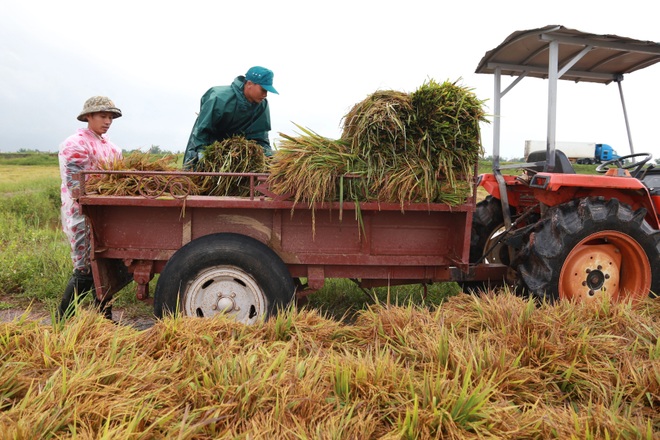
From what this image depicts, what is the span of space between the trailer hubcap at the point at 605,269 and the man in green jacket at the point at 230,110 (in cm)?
289

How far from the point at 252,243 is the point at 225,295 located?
1.44ft

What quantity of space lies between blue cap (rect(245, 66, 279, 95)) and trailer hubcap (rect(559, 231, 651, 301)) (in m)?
2.98

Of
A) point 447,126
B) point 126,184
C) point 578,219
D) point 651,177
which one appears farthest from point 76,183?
point 651,177

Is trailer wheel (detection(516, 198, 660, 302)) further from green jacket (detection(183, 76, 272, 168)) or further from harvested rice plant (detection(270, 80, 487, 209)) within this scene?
green jacket (detection(183, 76, 272, 168))

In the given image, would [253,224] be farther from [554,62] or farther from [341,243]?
[554,62]

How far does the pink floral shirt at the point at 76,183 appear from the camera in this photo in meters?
3.69

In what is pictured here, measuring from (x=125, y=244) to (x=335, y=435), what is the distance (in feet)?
7.99

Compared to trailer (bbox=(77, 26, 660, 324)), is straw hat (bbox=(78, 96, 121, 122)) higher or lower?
higher

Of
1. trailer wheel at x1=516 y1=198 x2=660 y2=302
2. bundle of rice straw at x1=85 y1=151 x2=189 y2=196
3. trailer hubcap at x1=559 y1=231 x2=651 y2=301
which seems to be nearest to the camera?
bundle of rice straw at x1=85 y1=151 x2=189 y2=196

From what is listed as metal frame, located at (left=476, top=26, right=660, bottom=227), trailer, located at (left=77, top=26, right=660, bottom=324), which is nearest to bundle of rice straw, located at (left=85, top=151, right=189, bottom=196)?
trailer, located at (left=77, top=26, right=660, bottom=324)

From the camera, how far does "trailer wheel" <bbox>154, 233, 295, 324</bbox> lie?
3.23m

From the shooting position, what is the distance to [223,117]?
4234 mm

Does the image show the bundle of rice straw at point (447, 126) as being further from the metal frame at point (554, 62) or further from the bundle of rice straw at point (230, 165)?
the bundle of rice straw at point (230, 165)

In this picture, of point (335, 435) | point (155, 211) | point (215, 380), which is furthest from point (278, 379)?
point (155, 211)
